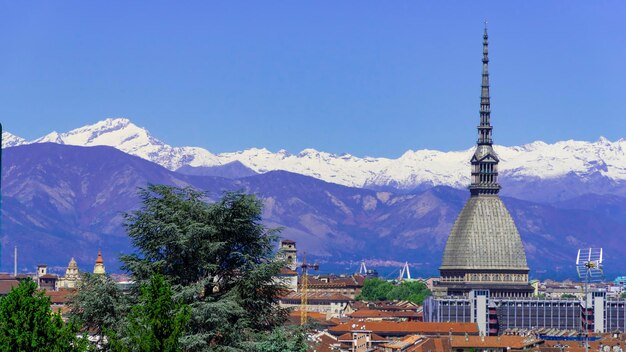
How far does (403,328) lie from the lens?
161 meters

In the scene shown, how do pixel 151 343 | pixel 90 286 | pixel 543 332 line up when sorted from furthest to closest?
pixel 543 332 → pixel 90 286 → pixel 151 343

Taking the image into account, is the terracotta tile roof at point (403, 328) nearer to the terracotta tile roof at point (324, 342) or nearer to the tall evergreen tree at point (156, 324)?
the terracotta tile roof at point (324, 342)

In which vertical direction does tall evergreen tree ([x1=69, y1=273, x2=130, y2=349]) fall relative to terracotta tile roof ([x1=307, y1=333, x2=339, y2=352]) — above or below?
below

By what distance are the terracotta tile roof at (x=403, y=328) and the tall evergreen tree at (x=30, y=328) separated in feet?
401

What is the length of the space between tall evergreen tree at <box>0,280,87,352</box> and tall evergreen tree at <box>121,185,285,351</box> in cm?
453

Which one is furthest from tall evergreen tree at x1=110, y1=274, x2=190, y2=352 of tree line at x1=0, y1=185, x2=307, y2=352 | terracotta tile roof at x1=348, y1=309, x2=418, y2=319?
terracotta tile roof at x1=348, y1=309, x2=418, y2=319

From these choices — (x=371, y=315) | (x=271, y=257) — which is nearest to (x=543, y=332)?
(x=371, y=315)

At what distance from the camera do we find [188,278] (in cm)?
4047

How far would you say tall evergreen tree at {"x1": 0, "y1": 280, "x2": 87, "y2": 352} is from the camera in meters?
34.5

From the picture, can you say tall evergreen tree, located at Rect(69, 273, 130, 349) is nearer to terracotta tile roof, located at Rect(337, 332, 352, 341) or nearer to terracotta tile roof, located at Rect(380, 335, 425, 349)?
terracotta tile roof, located at Rect(380, 335, 425, 349)

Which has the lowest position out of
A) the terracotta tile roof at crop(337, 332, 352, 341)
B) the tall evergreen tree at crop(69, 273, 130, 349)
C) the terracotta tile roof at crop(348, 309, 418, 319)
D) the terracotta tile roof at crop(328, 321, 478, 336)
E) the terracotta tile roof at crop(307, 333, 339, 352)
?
the tall evergreen tree at crop(69, 273, 130, 349)

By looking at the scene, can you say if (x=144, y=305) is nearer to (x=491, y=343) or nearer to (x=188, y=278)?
(x=188, y=278)

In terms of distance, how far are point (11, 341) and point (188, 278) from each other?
6.75 meters

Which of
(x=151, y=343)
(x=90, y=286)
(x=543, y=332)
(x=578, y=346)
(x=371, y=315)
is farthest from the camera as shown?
(x=371, y=315)
